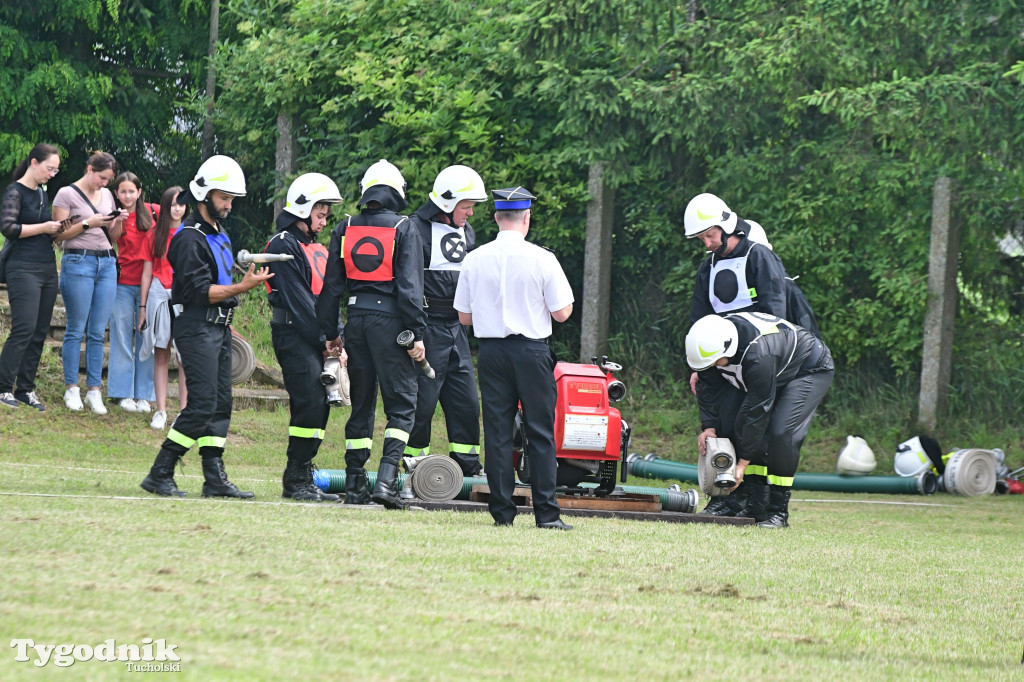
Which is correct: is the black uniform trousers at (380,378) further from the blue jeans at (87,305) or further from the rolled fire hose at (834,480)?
the rolled fire hose at (834,480)

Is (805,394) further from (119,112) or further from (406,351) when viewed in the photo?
(119,112)

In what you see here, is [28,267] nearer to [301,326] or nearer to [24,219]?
[24,219]

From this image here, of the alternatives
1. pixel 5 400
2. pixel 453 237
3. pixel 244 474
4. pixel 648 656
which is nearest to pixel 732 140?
pixel 453 237

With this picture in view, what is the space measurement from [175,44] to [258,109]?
313 centimetres

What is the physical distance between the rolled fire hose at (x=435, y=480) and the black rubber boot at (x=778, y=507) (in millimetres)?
2128

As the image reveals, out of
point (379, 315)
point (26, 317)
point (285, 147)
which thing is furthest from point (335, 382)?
point (285, 147)

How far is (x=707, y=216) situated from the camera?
9.27 m

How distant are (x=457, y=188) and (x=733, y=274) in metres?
2.14

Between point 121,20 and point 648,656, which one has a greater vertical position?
point 121,20

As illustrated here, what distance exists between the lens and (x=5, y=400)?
11.5 meters

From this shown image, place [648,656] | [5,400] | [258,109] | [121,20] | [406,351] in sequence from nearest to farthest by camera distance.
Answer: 1. [648,656]
2. [406,351]
3. [5,400]
4. [258,109]
5. [121,20]

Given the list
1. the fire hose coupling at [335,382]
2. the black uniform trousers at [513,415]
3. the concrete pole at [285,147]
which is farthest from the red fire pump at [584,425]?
the concrete pole at [285,147]

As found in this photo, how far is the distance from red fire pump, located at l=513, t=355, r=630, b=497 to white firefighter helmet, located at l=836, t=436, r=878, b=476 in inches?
173

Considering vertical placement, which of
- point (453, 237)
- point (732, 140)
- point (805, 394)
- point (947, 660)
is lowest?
point (947, 660)
